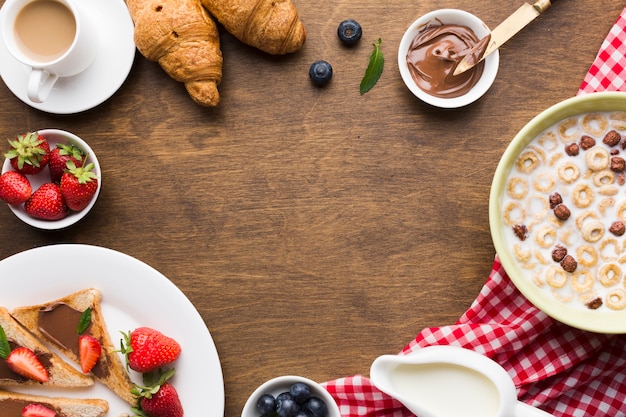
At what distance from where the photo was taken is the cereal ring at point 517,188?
1.54 m

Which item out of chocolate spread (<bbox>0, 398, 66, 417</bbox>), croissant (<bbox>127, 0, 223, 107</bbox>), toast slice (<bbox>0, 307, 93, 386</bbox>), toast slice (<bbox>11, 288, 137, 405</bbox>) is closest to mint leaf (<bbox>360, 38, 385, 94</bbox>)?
croissant (<bbox>127, 0, 223, 107</bbox>)

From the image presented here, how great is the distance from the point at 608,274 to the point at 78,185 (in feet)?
3.80

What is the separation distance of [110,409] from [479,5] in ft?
4.13

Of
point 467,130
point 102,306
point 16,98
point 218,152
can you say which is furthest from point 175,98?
point 467,130

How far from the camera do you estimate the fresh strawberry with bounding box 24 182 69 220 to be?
1.57 metres

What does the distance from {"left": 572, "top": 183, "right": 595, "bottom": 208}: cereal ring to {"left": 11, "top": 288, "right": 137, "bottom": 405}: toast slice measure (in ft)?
3.50

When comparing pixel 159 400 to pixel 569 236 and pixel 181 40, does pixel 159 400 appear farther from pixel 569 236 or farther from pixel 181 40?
pixel 569 236

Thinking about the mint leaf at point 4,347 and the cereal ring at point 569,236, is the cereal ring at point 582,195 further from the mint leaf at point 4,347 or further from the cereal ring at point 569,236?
the mint leaf at point 4,347

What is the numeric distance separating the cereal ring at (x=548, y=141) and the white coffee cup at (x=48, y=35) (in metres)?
1.01

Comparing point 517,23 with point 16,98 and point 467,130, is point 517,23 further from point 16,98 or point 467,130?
point 16,98

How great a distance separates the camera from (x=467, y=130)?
1645mm

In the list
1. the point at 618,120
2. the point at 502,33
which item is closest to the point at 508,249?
the point at 618,120

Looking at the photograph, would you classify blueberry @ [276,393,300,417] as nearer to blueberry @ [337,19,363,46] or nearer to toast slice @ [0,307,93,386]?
toast slice @ [0,307,93,386]

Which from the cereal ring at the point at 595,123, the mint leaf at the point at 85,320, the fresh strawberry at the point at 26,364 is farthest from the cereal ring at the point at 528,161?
the fresh strawberry at the point at 26,364
